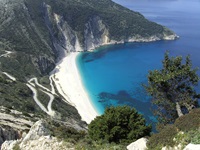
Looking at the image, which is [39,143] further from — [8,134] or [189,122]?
[189,122]

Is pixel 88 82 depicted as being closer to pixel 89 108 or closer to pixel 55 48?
pixel 89 108

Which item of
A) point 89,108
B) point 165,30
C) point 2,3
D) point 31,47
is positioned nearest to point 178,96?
point 89,108

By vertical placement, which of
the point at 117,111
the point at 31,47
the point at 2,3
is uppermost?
the point at 2,3

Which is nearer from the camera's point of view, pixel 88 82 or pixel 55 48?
pixel 88 82

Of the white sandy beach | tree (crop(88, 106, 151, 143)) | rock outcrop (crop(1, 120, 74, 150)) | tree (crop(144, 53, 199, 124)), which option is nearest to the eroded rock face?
rock outcrop (crop(1, 120, 74, 150))

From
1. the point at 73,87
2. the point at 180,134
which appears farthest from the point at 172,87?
the point at 73,87

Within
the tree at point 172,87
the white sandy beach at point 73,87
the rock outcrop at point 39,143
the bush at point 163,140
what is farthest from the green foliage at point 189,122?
the white sandy beach at point 73,87

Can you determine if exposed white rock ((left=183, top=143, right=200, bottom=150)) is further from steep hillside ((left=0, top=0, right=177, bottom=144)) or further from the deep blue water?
the deep blue water
